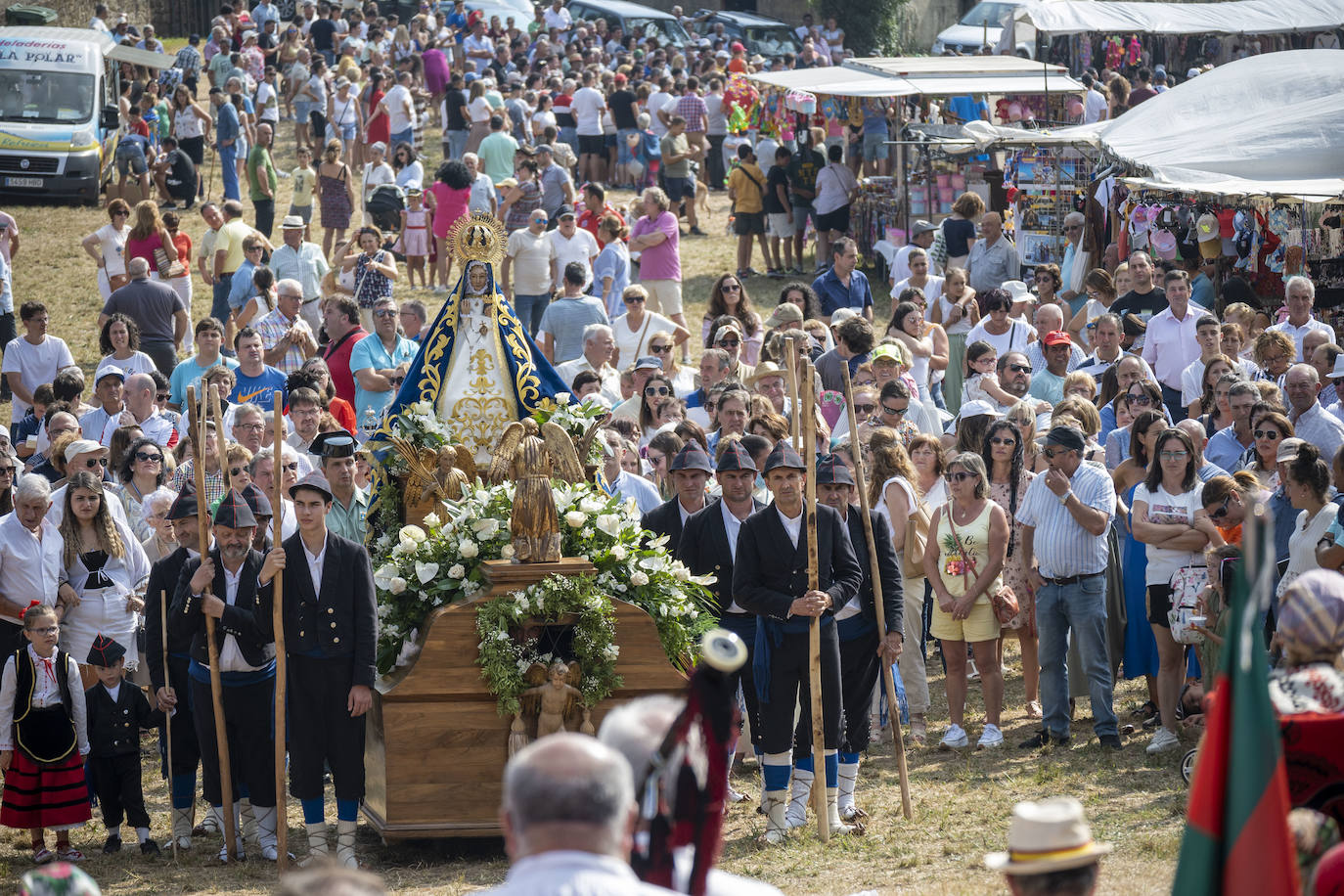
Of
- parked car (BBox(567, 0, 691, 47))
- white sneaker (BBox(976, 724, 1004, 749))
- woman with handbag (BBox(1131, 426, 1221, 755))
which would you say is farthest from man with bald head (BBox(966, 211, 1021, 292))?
parked car (BBox(567, 0, 691, 47))

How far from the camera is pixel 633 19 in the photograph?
3728cm

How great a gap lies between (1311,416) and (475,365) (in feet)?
16.2

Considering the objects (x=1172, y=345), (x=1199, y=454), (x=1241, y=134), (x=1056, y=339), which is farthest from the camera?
(x=1241, y=134)

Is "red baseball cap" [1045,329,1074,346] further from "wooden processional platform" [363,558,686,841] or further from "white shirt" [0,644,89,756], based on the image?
"white shirt" [0,644,89,756]

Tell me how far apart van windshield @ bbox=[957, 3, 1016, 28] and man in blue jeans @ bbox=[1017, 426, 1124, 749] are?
28.7 metres

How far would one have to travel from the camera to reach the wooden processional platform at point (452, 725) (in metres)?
8.10

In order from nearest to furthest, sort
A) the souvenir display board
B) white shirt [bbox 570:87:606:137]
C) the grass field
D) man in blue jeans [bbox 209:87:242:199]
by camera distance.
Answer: the grass field < the souvenir display board < man in blue jeans [bbox 209:87:242:199] < white shirt [bbox 570:87:606:137]

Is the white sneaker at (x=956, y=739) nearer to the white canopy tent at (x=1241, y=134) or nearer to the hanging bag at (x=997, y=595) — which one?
the hanging bag at (x=997, y=595)

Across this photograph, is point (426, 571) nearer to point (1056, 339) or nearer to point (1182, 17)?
point (1056, 339)

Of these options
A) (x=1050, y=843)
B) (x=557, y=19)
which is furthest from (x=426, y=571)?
(x=557, y=19)

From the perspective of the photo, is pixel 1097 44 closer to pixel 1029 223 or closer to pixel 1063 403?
pixel 1029 223

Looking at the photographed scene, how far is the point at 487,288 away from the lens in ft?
31.5

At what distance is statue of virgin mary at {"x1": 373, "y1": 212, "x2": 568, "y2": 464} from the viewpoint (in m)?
9.45

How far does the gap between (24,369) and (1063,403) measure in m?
8.14
